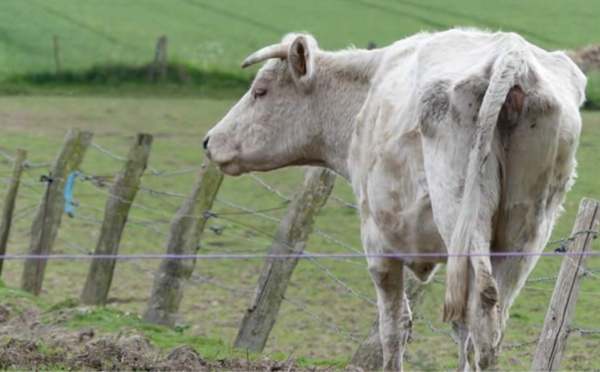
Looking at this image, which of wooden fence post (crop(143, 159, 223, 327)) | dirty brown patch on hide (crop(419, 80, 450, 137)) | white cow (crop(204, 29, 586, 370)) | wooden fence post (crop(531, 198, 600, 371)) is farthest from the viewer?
wooden fence post (crop(143, 159, 223, 327))

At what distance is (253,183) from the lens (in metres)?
18.7

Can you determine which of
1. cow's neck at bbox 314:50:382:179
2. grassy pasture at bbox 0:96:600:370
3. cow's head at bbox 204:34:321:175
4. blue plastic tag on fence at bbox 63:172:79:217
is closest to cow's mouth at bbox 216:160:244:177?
cow's head at bbox 204:34:321:175

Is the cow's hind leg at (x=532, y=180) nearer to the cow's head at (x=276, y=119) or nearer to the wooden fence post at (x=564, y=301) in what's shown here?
the wooden fence post at (x=564, y=301)

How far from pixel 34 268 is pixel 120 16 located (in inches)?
1160

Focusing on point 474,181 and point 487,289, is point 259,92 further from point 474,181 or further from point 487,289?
point 487,289

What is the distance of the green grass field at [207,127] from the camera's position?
1073 centimetres

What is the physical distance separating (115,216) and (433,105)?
544 centimetres

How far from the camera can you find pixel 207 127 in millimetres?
24938

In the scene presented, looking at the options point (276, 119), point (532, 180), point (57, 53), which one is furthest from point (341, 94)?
point (57, 53)

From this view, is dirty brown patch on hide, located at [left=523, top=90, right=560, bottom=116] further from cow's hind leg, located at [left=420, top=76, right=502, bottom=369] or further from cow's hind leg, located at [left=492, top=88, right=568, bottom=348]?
cow's hind leg, located at [left=420, top=76, right=502, bottom=369]

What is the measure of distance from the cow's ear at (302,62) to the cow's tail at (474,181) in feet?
5.66

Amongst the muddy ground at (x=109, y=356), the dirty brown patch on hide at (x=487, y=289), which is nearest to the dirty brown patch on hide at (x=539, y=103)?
the dirty brown patch on hide at (x=487, y=289)

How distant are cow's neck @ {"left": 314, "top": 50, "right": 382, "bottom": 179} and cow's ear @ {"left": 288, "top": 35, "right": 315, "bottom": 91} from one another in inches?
3.0

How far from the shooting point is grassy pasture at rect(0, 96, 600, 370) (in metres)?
9.93
